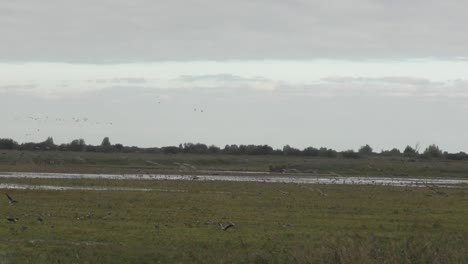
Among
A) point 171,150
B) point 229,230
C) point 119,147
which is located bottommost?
point 229,230

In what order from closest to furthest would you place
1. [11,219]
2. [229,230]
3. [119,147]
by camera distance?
1. [229,230]
2. [11,219]
3. [119,147]

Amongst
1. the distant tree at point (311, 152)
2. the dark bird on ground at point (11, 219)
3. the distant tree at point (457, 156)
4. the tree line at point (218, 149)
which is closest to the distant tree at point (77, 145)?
the tree line at point (218, 149)

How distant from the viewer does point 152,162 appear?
101m

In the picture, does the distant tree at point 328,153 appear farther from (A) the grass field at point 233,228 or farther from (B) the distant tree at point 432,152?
(A) the grass field at point 233,228

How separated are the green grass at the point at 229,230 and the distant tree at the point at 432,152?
328ft

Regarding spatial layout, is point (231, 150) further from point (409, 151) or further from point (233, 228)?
point (233, 228)

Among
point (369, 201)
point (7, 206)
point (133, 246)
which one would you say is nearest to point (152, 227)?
point (133, 246)

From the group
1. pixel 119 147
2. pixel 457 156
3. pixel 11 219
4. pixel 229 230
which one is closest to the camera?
pixel 229 230

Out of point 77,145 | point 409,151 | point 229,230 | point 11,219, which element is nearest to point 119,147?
point 77,145

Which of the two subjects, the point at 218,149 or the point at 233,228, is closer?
the point at 233,228

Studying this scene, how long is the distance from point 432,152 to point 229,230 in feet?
397

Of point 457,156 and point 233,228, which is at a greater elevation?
point 457,156

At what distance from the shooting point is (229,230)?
79.9 ft

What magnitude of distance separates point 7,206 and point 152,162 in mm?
70577
